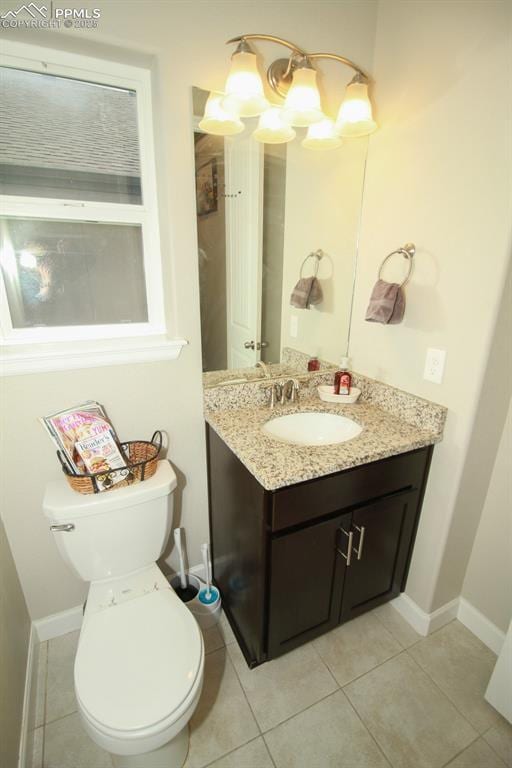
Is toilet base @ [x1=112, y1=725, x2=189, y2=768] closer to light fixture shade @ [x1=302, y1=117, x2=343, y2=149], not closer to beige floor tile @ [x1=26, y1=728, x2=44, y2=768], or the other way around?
beige floor tile @ [x1=26, y1=728, x2=44, y2=768]

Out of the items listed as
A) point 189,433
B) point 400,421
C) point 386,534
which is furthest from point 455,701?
point 189,433

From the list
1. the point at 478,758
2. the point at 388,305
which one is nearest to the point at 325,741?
the point at 478,758

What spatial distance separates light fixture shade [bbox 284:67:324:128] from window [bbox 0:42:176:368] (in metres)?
0.48

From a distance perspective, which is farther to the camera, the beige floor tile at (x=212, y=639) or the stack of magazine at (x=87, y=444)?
the beige floor tile at (x=212, y=639)

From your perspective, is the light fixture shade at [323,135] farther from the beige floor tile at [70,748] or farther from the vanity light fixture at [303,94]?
the beige floor tile at [70,748]

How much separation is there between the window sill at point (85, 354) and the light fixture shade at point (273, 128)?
804 mm

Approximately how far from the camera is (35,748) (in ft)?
3.62

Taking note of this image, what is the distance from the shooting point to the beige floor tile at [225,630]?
145 cm

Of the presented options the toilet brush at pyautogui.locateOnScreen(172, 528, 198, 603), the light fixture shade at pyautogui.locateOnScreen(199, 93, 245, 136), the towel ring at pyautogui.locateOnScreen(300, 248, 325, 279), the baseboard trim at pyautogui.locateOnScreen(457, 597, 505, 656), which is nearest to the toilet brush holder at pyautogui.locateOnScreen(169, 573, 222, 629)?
the toilet brush at pyautogui.locateOnScreen(172, 528, 198, 603)

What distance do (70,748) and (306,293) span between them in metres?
1.88

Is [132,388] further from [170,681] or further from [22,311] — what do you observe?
[170,681]

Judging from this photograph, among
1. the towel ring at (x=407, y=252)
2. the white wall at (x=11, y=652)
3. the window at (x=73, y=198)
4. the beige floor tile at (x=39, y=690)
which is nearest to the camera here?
the white wall at (x=11, y=652)

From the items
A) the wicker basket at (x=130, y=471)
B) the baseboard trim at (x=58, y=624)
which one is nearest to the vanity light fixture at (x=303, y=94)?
the wicker basket at (x=130, y=471)

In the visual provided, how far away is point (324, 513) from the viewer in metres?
1.14
